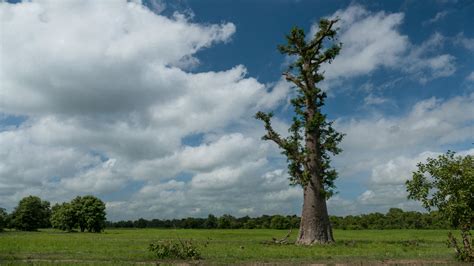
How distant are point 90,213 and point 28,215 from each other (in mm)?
27130

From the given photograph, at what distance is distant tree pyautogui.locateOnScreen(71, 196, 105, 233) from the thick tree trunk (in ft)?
238

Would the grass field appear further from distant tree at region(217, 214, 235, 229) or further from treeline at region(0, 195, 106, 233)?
distant tree at region(217, 214, 235, 229)

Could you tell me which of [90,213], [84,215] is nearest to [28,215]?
[84,215]

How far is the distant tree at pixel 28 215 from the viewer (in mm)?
119938

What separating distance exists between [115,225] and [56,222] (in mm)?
60473

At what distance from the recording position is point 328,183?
41000 millimetres

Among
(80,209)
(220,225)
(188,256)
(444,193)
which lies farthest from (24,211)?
(444,193)

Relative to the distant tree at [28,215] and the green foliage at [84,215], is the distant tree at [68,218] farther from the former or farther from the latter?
the distant tree at [28,215]

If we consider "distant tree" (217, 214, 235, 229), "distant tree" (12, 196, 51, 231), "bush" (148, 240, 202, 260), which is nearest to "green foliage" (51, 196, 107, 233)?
"distant tree" (12, 196, 51, 231)

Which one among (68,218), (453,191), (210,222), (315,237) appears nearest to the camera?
(453,191)

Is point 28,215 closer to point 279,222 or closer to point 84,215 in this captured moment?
point 84,215

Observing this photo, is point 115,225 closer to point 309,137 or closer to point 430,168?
point 309,137

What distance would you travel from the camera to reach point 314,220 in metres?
40.3

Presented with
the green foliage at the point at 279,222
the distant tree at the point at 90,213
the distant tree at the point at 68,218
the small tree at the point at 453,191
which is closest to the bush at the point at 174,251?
the small tree at the point at 453,191
